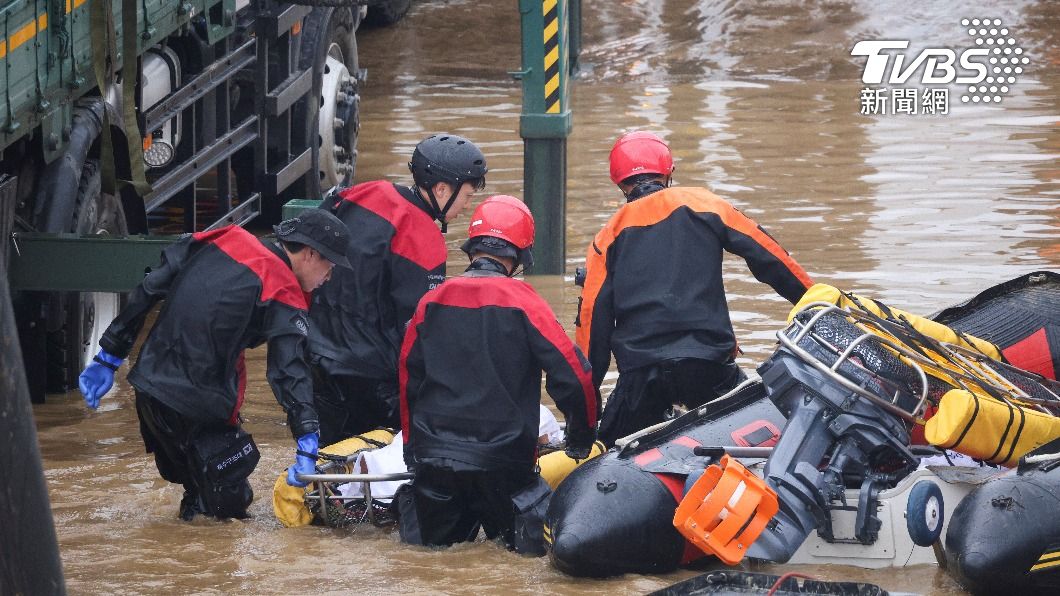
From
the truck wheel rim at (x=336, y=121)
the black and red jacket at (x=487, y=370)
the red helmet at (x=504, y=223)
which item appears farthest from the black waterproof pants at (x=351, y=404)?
the truck wheel rim at (x=336, y=121)

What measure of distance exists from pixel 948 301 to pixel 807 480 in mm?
4601

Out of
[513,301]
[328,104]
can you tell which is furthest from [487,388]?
[328,104]

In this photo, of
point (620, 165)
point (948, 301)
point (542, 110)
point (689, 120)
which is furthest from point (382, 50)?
point (620, 165)

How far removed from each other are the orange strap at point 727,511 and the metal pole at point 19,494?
80.7 inches

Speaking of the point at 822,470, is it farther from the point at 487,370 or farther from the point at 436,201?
the point at 436,201

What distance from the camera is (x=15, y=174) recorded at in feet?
27.6

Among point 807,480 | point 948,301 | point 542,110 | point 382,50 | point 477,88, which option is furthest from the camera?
point 382,50

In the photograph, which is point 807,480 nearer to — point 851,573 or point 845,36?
point 851,573

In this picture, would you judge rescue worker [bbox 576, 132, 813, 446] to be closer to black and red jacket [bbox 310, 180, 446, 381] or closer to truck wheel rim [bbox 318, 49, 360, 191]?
black and red jacket [bbox 310, 180, 446, 381]

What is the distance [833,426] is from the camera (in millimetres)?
6176

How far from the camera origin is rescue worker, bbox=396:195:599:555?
632cm

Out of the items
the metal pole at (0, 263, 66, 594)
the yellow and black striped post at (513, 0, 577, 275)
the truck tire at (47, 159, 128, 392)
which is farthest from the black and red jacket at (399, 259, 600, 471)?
the yellow and black striped post at (513, 0, 577, 275)

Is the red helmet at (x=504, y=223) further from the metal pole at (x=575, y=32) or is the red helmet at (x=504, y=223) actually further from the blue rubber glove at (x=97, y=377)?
the metal pole at (x=575, y=32)

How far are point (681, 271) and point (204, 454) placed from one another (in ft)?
6.50
